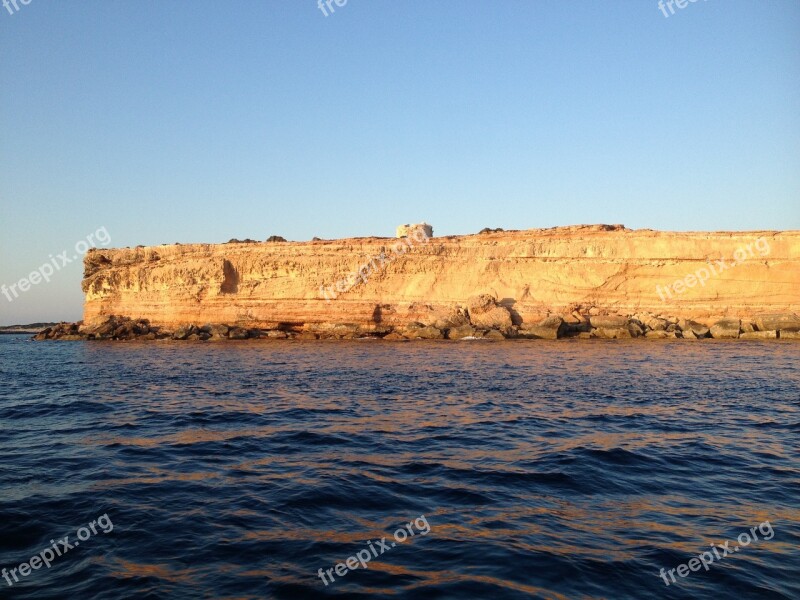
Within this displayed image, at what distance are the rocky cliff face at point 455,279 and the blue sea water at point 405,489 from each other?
21365mm

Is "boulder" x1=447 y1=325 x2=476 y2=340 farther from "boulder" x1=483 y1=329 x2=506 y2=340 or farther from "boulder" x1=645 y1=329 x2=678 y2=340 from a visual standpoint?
"boulder" x1=645 y1=329 x2=678 y2=340

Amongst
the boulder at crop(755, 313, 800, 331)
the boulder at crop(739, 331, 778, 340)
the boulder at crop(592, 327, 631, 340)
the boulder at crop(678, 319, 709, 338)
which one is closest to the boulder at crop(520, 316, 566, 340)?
the boulder at crop(592, 327, 631, 340)

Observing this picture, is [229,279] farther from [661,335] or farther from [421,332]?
[661,335]

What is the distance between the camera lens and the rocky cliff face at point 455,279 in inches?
1337

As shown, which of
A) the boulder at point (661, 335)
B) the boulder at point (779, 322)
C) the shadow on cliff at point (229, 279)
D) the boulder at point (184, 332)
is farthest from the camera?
the shadow on cliff at point (229, 279)

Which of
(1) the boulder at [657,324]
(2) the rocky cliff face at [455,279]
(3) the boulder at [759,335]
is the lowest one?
(3) the boulder at [759,335]

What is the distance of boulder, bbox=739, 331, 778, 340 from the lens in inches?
1218

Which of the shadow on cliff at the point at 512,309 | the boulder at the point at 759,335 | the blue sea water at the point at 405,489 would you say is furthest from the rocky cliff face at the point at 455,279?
the blue sea water at the point at 405,489

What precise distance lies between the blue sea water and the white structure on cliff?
3078 cm

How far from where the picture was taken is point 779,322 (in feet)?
102

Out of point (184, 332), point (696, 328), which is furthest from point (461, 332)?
point (184, 332)

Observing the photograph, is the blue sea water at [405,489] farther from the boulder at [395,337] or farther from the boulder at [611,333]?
the boulder at [395,337]

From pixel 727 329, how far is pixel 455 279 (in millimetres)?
16726

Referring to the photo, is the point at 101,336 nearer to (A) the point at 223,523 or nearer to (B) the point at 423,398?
(B) the point at 423,398
